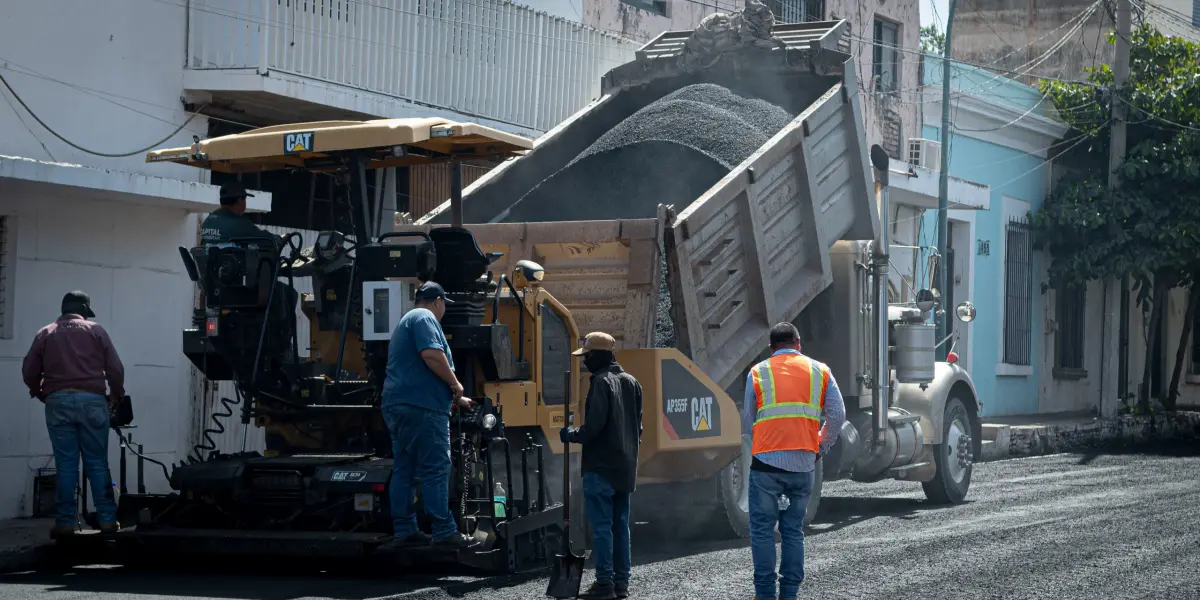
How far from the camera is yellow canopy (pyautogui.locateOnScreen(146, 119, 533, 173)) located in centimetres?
921

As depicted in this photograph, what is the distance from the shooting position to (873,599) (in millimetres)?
8359

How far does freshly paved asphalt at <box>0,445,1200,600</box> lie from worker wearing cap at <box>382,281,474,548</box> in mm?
357

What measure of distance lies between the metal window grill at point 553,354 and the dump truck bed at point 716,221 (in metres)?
0.76

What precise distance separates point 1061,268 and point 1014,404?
7.89 ft

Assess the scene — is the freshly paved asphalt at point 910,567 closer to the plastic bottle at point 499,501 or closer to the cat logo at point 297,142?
the plastic bottle at point 499,501

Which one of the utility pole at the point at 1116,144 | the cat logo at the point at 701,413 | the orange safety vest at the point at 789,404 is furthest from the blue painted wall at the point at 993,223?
the orange safety vest at the point at 789,404

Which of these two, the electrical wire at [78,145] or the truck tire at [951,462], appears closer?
the electrical wire at [78,145]

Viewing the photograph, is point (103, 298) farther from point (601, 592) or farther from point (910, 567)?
point (910, 567)

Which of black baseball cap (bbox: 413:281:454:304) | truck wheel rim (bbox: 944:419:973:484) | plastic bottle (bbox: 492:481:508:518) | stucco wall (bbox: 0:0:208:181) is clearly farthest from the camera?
truck wheel rim (bbox: 944:419:973:484)

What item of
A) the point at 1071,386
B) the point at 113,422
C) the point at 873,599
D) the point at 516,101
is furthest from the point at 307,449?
the point at 1071,386

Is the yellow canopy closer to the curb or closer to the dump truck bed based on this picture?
the dump truck bed

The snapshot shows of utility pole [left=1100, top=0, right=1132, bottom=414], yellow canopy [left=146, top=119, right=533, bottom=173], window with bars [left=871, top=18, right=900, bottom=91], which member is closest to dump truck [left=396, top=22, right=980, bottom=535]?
yellow canopy [left=146, top=119, right=533, bottom=173]

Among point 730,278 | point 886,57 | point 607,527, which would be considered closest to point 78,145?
point 730,278

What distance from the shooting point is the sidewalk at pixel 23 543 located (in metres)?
9.55
